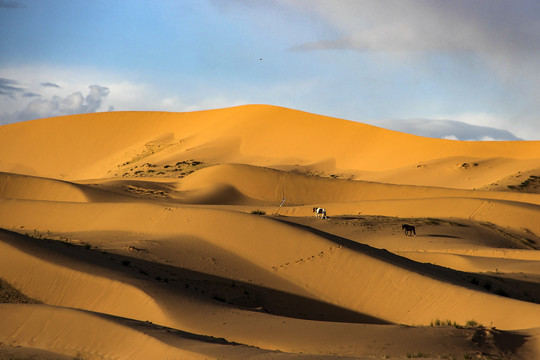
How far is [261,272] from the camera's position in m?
18.1

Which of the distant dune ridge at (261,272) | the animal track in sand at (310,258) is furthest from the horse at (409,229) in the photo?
the animal track in sand at (310,258)

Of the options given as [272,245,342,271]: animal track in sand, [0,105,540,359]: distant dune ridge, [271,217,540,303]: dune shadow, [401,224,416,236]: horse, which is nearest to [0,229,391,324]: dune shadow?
[0,105,540,359]: distant dune ridge

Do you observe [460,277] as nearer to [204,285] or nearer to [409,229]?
[204,285]

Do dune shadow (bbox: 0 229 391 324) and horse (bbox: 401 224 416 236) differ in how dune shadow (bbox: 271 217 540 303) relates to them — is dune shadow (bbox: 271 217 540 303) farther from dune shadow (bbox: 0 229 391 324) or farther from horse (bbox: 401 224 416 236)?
horse (bbox: 401 224 416 236)

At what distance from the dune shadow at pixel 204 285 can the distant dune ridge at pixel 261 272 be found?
0.21ft

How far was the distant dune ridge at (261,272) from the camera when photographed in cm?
1098

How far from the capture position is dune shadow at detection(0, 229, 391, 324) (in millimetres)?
15531

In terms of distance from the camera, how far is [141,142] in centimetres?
8038

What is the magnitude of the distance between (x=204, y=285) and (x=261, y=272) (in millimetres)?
2079

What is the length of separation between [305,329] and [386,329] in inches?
53.0

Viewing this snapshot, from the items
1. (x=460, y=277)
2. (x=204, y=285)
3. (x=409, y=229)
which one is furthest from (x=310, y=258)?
(x=409, y=229)

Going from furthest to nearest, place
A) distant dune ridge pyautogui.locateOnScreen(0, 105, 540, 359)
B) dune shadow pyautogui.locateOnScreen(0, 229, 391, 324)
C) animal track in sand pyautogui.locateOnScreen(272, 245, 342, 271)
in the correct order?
animal track in sand pyautogui.locateOnScreen(272, 245, 342, 271), dune shadow pyautogui.locateOnScreen(0, 229, 391, 324), distant dune ridge pyautogui.locateOnScreen(0, 105, 540, 359)

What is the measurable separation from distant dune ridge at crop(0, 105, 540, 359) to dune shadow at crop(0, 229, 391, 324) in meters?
0.06

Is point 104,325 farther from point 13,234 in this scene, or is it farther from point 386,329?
point 13,234
